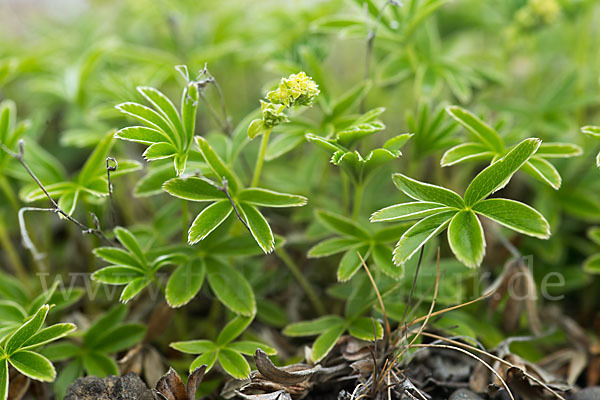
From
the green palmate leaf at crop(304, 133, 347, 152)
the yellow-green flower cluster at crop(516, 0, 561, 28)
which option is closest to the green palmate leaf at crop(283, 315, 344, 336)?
the green palmate leaf at crop(304, 133, 347, 152)

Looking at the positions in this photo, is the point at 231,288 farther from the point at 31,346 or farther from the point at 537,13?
the point at 537,13

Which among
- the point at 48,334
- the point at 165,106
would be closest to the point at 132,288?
the point at 48,334

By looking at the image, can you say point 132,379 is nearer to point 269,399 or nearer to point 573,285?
point 269,399

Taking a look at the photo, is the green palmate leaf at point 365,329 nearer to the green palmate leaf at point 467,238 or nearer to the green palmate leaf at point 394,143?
the green palmate leaf at point 467,238

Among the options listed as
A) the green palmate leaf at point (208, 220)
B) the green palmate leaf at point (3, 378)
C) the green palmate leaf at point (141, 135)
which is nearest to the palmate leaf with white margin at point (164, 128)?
the green palmate leaf at point (141, 135)

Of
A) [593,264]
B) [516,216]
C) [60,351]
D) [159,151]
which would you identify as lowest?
[593,264]

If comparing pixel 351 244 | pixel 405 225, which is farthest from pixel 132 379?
pixel 405 225
